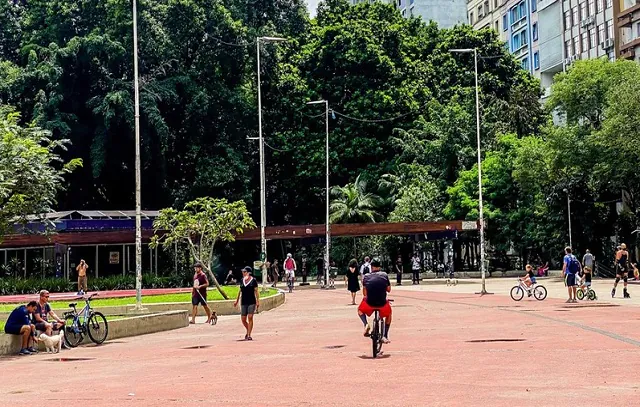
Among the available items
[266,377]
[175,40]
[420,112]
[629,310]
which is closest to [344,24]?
[420,112]

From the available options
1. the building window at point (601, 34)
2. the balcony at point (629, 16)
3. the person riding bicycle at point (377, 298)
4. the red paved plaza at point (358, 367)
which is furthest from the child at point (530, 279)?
the building window at point (601, 34)

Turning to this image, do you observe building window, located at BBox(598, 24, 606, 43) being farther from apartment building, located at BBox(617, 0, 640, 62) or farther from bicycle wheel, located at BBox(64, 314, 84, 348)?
bicycle wheel, located at BBox(64, 314, 84, 348)

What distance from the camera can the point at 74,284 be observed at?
50500mm

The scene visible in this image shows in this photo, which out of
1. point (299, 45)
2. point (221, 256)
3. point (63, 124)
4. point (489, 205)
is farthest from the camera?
point (299, 45)

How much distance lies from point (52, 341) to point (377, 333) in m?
8.30

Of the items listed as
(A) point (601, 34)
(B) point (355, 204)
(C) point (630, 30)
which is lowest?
(B) point (355, 204)

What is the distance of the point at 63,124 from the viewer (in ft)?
186

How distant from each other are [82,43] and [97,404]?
48.6m

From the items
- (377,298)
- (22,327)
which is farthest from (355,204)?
(377,298)

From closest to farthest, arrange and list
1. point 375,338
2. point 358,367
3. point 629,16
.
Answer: point 358,367, point 375,338, point 629,16

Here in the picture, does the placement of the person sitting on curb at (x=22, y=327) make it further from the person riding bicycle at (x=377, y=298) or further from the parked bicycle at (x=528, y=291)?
the parked bicycle at (x=528, y=291)

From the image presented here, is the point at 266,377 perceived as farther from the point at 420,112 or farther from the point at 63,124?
the point at 420,112

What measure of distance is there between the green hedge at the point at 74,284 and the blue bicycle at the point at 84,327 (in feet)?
90.0

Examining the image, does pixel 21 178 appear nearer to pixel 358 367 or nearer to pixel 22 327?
pixel 22 327
